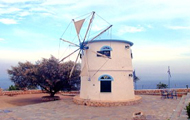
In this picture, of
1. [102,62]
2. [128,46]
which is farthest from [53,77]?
[128,46]

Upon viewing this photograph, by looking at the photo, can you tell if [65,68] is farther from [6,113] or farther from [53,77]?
[6,113]

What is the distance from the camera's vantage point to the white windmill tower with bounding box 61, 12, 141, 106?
50.1ft

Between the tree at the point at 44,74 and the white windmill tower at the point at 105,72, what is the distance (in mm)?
2778

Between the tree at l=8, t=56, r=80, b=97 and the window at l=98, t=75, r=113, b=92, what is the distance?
4.32 metres

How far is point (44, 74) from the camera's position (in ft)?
56.9

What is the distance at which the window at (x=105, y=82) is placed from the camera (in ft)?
50.3

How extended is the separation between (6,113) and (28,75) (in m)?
6.50

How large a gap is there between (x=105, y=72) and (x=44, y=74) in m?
6.08

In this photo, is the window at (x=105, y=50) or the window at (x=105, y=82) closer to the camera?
the window at (x=105, y=82)

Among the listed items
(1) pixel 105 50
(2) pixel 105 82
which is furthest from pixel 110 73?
(1) pixel 105 50

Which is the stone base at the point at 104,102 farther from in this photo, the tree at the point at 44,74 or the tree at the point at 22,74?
the tree at the point at 22,74

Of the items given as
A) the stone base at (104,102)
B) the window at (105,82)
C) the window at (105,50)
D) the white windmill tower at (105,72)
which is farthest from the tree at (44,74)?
the window at (105,50)

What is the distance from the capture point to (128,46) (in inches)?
647

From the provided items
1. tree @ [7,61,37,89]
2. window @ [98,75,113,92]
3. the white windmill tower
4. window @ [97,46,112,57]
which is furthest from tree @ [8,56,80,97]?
window @ [97,46,112,57]
